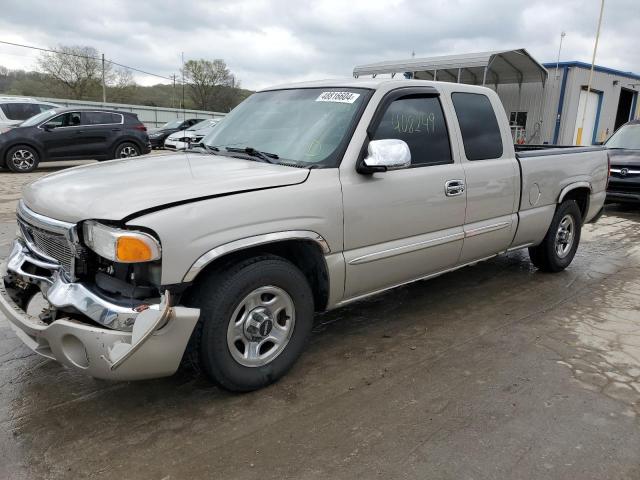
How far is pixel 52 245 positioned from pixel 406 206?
2.21 m

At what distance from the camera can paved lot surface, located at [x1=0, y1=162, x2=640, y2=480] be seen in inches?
Result: 97.4

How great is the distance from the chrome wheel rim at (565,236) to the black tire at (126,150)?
38.6 feet

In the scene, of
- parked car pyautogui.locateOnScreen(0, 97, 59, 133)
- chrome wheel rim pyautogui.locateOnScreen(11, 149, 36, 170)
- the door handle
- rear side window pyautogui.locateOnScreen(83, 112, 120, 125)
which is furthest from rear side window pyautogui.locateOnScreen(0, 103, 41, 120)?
the door handle

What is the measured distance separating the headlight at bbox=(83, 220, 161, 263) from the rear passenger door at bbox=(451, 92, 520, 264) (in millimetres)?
2564

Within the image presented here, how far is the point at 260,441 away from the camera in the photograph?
264 cm

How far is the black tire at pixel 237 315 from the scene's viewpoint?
8.92 ft

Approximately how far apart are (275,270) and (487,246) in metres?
2.29

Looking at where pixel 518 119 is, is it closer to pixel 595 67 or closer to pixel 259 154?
pixel 595 67

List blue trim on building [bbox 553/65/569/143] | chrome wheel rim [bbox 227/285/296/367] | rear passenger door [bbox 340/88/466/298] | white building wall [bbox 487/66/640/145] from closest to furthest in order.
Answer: chrome wheel rim [bbox 227/285/296/367] < rear passenger door [bbox 340/88/466/298] < blue trim on building [bbox 553/65/569/143] < white building wall [bbox 487/66/640/145]

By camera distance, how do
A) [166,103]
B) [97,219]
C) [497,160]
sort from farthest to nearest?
[166,103], [497,160], [97,219]

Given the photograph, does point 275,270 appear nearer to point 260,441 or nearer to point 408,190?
point 260,441

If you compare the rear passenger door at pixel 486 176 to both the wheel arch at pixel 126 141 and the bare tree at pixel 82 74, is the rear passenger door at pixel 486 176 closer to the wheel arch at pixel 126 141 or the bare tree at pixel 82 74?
the wheel arch at pixel 126 141

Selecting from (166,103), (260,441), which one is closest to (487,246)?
(260,441)

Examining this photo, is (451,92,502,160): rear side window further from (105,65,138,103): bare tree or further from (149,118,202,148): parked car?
(105,65,138,103): bare tree
